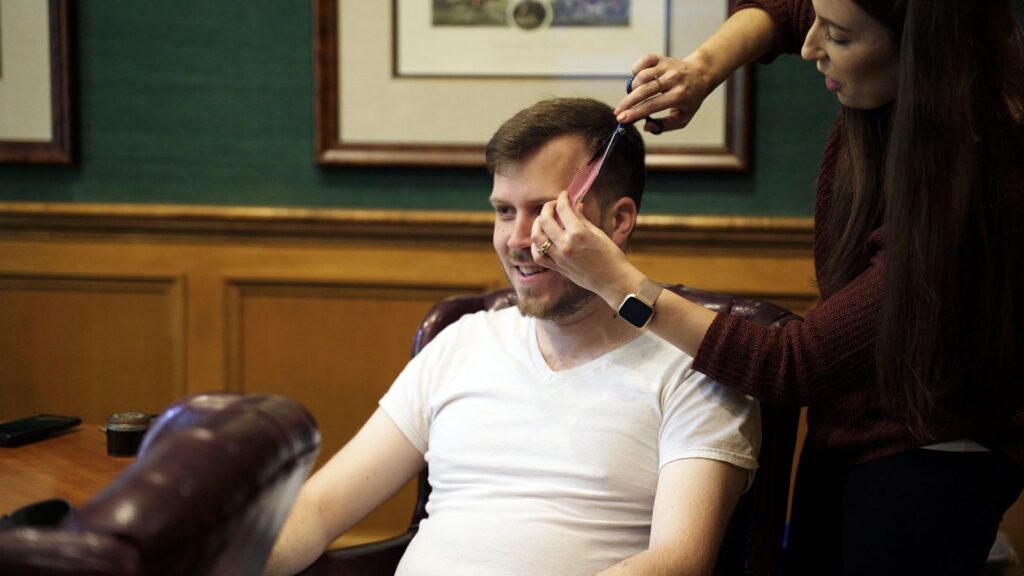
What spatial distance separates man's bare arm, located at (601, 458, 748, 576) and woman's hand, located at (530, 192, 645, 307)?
0.27 meters

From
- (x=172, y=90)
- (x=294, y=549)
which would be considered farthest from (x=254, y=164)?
(x=294, y=549)

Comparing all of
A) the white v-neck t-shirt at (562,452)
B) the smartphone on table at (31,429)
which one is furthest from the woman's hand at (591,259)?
the smartphone on table at (31,429)

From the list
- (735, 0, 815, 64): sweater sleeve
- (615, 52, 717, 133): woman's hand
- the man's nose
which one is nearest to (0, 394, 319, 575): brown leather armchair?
the man's nose

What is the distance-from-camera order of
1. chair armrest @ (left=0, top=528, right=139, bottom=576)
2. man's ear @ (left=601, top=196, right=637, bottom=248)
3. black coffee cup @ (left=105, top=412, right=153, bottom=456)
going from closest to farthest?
1. chair armrest @ (left=0, top=528, right=139, bottom=576)
2. black coffee cup @ (left=105, top=412, right=153, bottom=456)
3. man's ear @ (left=601, top=196, right=637, bottom=248)

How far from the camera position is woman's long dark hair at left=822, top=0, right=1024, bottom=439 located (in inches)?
50.4

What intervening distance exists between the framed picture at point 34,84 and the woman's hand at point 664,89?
195 centimetres

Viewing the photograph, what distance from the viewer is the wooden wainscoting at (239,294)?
9.42 ft

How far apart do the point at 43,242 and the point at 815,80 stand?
2.20 metres

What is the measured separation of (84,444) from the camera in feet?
5.57

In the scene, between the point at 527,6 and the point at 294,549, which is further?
the point at 527,6

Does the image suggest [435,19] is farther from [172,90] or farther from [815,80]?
[815,80]

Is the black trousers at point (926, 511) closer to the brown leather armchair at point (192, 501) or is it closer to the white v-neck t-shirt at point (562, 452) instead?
the white v-neck t-shirt at point (562, 452)

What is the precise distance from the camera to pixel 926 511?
1378 millimetres

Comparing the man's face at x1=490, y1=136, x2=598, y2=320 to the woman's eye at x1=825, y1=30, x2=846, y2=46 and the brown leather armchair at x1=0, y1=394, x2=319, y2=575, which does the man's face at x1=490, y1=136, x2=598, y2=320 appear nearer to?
the woman's eye at x1=825, y1=30, x2=846, y2=46
